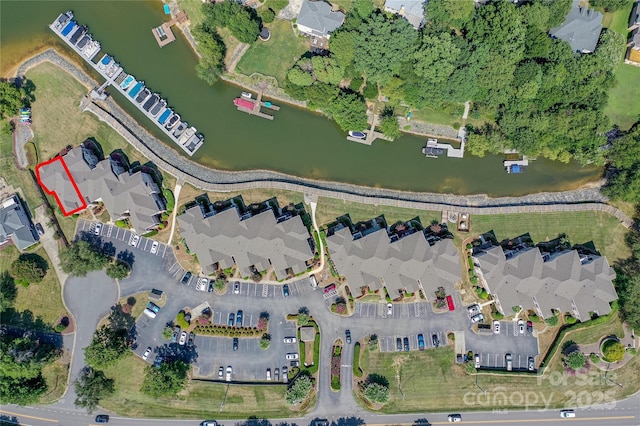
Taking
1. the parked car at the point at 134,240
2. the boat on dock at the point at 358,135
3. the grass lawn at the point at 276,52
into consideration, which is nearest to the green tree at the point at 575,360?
the boat on dock at the point at 358,135

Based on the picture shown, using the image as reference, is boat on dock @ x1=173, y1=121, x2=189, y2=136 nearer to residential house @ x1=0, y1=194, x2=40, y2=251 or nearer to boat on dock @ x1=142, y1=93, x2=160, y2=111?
boat on dock @ x1=142, y1=93, x2=160, y2=111

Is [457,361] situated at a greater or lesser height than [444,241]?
lesser

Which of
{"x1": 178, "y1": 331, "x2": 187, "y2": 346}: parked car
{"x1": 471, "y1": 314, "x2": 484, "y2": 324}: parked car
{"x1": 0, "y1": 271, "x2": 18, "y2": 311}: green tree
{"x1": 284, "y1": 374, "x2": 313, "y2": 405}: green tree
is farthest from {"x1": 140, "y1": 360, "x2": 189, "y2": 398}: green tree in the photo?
{"x1": 471, "y1": 314, "x2": 484, "y2": 324}: parked car

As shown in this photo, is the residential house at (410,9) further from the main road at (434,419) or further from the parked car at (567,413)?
the parked car at (567,413)

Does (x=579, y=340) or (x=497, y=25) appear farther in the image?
(x=579, y=340)

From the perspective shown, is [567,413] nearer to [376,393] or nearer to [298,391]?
[376,393]

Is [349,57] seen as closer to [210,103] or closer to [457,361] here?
[210,103]

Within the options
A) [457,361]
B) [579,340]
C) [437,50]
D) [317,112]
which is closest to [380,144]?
[317,112]
